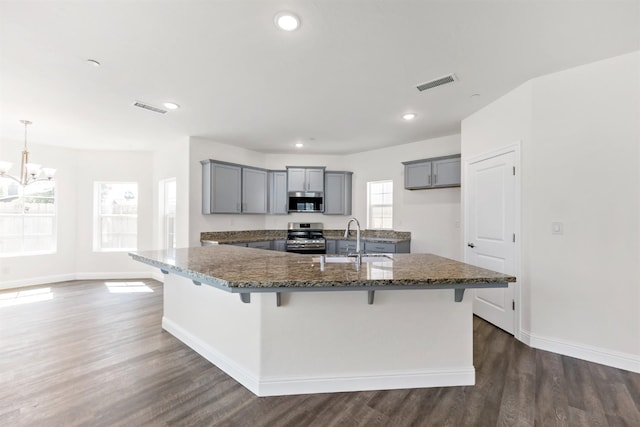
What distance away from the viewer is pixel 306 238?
6.00m

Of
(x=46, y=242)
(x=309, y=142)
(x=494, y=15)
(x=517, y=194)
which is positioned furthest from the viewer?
(x=46, y=242)

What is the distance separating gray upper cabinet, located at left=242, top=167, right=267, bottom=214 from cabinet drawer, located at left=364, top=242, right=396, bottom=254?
2.06 m

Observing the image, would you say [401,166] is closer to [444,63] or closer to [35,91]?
[444,63]

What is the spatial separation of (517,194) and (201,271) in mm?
3080

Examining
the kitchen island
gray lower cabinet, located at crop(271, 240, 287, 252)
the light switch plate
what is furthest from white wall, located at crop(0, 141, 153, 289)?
the light switch plate

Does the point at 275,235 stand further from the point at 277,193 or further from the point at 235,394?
the point at 235,394

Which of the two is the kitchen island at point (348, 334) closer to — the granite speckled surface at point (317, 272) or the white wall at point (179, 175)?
the granite speckled surface at point (317, 272)

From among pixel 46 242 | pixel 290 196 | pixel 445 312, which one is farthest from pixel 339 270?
pixel 46 242

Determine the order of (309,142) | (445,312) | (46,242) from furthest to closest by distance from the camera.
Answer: (46,242)
(309,142)
(445,312)

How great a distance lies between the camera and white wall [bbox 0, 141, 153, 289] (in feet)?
18.6

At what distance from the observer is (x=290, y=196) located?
5.97 metres

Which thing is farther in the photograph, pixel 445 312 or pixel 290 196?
pixel 290 196

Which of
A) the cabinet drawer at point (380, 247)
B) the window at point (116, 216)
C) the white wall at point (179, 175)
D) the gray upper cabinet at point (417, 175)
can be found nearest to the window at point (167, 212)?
the white wall at point (179, 175)

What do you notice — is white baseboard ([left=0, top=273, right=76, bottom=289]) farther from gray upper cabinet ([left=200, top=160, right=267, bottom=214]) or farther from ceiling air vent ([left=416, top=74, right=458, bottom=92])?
ceiling air vent ([left=416, top=74, right=458, bottom=92])
